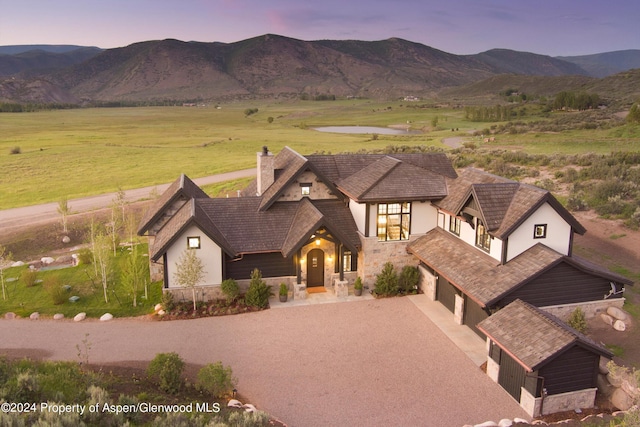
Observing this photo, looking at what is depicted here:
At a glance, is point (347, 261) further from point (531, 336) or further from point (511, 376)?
point (531, 336)

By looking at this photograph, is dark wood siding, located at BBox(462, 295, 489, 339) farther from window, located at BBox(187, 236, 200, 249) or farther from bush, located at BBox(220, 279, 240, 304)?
window, located at BBox(187, 236, 200, 249)

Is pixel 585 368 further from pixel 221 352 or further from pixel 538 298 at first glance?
pixel 221 352

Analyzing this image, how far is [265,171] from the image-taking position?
25422 mm

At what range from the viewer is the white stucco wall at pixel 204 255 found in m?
21.5

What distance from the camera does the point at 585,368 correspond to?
47.8 feet

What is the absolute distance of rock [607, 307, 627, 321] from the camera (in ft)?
61.2

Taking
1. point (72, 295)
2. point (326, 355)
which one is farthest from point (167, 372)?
point (72, 295)

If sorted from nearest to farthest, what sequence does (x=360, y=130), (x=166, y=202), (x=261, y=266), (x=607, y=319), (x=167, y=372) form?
1. (x=167, y=372)
2. (x=607, y=319)
3. (x=261, y=266)
4. (x=166, y=202)
5. (x=360, y=130)

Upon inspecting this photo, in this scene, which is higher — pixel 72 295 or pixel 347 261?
pixel 347 261

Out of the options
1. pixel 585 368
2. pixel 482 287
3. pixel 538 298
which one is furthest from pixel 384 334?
pixel 585 368

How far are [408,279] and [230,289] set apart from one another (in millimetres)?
8680

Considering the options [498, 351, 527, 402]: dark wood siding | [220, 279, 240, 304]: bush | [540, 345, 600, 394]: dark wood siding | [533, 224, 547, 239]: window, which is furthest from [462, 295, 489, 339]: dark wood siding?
[220, 279, 240, 304]: bush

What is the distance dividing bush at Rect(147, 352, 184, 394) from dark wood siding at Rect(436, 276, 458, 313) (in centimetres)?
1189

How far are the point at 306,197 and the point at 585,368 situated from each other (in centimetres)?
1479
